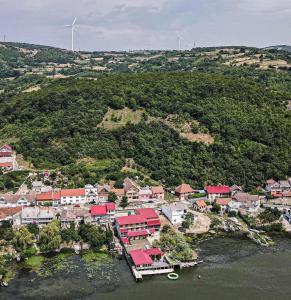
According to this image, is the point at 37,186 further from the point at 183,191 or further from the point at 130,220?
the point at 183,191

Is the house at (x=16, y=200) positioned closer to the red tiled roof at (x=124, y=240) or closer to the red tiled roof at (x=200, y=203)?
the red tiled roof at (x=124, y=240)

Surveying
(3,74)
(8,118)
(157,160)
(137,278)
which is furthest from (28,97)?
(3,74)

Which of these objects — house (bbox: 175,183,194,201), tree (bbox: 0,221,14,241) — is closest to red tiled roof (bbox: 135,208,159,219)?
house (bbox: 175,183,194,201)

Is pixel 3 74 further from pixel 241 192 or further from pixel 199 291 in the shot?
pixel 199 291

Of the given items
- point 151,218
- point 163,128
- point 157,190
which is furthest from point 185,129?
point 151,218

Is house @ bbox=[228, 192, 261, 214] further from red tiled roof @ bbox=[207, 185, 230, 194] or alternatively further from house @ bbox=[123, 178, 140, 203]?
house @ bbox=[123, 178, 140, 203]

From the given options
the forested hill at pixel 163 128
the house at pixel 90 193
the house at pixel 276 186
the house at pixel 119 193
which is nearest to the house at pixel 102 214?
the house at pixel 90 193
